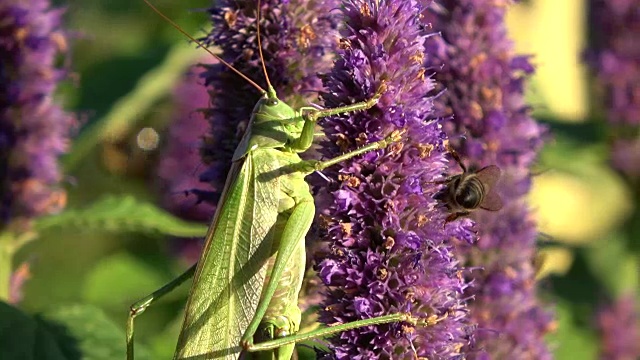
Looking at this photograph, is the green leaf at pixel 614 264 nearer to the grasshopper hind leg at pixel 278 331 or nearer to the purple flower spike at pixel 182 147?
the purple flower spike at pixel 182 147

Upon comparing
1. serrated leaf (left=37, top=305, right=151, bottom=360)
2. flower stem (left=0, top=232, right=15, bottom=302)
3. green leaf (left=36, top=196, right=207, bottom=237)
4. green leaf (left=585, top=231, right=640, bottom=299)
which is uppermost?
green leaf (left=36, top=196, right=207, bottom=237)

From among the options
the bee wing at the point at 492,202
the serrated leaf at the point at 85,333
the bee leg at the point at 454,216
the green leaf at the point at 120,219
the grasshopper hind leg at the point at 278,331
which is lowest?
the serrated leaf at the point at 85,333

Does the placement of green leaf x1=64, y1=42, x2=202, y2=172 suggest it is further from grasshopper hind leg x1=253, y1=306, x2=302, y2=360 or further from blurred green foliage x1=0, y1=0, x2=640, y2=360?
grasshopper hind leg x1=253, y1=306, x2=302, y2=360

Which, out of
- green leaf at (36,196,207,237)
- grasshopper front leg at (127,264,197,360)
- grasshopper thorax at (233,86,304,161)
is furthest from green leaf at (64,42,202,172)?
grasshopper thorax at (233,86,304,161)

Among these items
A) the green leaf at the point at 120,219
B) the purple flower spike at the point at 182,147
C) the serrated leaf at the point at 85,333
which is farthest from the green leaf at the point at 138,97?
the serrated leaf at the point at 85,333

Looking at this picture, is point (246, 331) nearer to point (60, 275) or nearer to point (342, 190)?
point (342, 190)

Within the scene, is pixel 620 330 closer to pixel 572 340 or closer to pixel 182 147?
pixel 572 340
